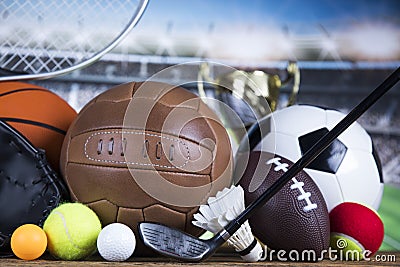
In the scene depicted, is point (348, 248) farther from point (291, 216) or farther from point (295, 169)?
point (295, 169)

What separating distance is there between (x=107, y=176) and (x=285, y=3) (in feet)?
6.82

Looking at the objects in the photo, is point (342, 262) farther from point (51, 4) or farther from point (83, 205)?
point (51, 4)

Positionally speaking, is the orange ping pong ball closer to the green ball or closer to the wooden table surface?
the wooden table surface

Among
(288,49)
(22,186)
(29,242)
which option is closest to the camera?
(29,242)

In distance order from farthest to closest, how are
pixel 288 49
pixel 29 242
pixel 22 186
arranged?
pixel 288 49
pixel 22 186
pixel 29 242

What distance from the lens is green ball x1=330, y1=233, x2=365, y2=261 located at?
52.9 inches

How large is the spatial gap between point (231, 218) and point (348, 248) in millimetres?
322

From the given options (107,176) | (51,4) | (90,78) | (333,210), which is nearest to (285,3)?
(90,78)

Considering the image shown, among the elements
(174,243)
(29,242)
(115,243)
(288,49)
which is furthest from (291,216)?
(288,49)

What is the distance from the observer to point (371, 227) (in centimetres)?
135

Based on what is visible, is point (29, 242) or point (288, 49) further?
point (288, 49)

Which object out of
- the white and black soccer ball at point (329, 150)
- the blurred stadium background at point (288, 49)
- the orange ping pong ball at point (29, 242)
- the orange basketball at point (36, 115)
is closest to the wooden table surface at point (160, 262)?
the orange ping pong ball at point (29, 242)

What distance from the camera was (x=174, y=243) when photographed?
46.9 inches

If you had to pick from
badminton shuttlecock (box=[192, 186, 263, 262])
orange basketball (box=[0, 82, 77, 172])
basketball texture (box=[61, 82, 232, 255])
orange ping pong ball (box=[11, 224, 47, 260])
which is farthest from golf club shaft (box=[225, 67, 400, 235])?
orange basketball (box=[0, 82, 77, 172])
